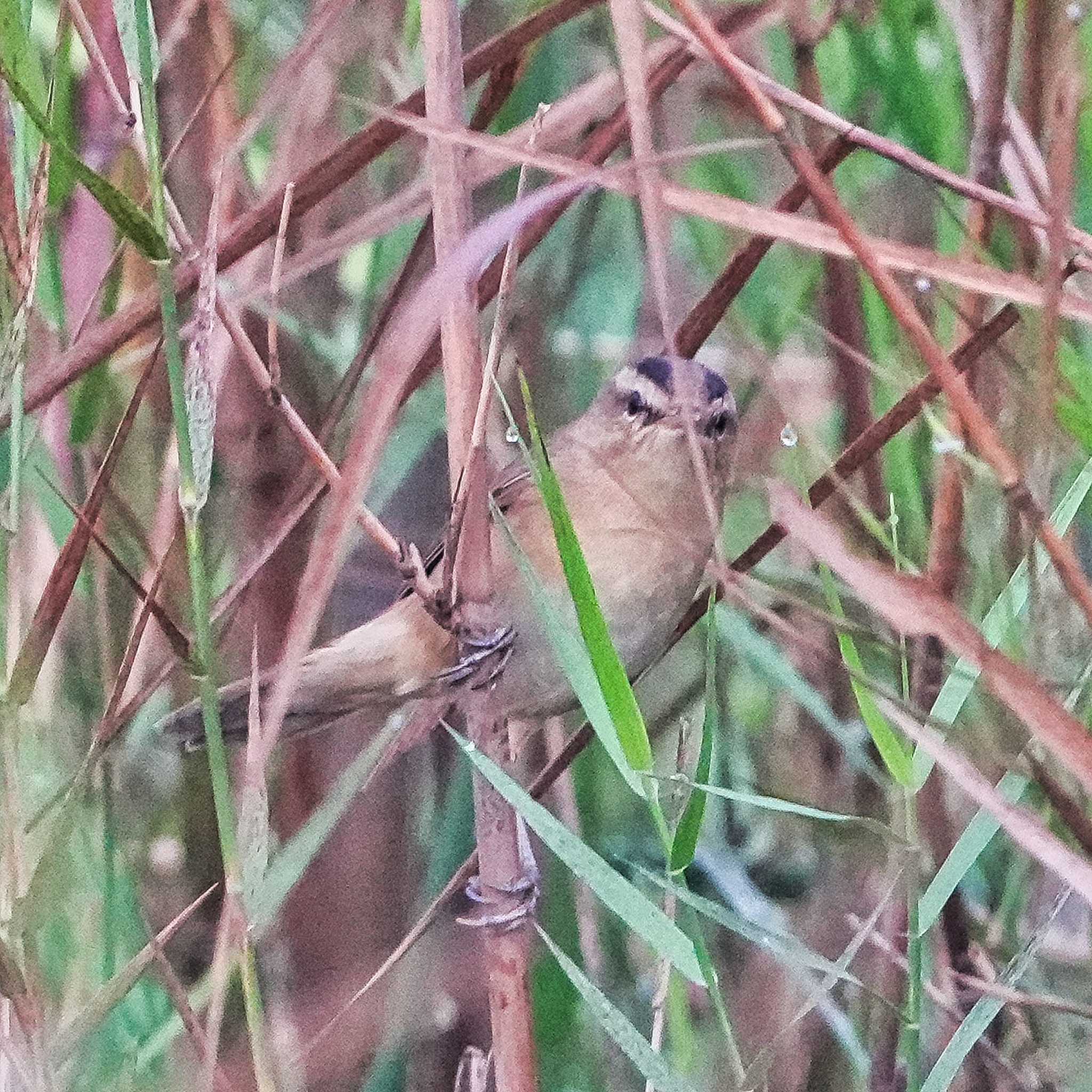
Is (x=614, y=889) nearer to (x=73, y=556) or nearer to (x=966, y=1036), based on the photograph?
(x=966, y=1036)

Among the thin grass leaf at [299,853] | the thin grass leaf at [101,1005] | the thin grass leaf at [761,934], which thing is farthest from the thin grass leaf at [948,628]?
the thin grass leaf at [101,1005]

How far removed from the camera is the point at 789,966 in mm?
662

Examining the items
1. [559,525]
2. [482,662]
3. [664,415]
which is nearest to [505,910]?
[482,662]

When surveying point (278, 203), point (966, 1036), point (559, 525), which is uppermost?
point (278, 203)

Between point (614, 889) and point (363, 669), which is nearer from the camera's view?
point (614, 889)

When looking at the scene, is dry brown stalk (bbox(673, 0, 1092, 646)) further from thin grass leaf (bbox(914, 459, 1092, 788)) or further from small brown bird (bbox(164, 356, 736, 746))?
small brown bird (bbox(164, 356, 736, 746))

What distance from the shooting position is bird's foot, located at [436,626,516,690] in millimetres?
653

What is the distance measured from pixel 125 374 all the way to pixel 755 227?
46 cm

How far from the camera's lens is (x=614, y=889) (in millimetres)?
483

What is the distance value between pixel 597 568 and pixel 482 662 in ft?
0.69

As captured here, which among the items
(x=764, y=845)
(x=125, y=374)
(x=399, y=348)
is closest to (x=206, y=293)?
(x=399, y=348)

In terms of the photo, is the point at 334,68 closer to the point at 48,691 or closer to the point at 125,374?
the point at 125,374

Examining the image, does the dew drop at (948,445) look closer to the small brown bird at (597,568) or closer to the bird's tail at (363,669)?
the small brown bird at (597,568)

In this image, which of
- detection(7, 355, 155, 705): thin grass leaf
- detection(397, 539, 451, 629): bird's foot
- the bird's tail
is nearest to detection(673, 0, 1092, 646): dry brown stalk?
detection(397, 539, 451, 629): bird's foot
